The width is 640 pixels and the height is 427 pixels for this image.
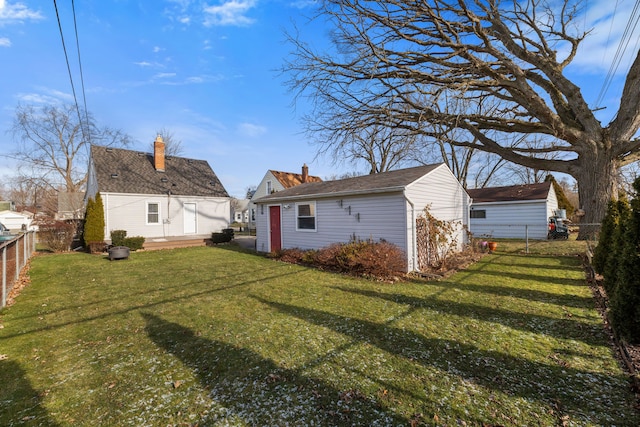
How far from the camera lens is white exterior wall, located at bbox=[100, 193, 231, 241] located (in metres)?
15.8

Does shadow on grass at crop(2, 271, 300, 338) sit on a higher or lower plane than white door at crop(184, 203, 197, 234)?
lower

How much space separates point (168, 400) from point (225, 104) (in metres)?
14.6

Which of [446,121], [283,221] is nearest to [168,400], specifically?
[283,221]

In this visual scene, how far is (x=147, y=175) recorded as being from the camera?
18.2 meters

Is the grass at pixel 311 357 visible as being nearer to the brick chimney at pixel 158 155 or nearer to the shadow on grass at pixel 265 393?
the shadow on grass at pixel 265 393

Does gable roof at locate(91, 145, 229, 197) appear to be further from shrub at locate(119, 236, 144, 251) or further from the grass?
the grass

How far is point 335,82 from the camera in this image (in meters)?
11.1

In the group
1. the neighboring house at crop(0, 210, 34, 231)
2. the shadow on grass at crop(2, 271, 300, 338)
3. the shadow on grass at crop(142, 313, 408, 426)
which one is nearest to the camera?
the shadow on grass at crop(142, 313, 408, 426)

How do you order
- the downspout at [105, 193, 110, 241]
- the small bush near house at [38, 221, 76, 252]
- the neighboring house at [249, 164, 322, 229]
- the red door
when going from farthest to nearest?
the neighboring house at [249, 164, 322, 229] → the downspout at [105, 193, 110, 241] → the small bush near house at [38, 221, 76, 252] → the red door

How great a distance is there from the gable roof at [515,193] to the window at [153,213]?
21.4 meters

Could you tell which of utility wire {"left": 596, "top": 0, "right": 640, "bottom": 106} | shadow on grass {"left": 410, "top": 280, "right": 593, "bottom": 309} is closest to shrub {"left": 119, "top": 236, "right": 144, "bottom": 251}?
shadow on grass {"left": 410, "top": 280, "right": 593, "bottom": 309}

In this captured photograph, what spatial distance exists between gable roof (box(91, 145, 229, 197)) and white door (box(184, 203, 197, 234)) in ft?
2.75

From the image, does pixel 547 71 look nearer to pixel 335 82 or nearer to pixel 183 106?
pixel 335 82

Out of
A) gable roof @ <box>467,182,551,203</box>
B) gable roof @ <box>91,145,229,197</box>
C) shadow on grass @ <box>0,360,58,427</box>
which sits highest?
gable roof @ <box>91,145,229,197</box>
